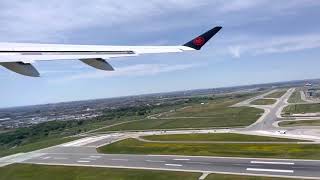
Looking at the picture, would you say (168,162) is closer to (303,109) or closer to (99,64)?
(99,64)

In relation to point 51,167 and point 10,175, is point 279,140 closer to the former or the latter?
point 51,167

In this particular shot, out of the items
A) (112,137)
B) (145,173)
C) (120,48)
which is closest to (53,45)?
(120,48)

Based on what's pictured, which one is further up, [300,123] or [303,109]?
[303,109]

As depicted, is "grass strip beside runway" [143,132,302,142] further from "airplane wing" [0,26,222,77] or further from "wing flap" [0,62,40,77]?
"wing flap" [0,62,40,77]

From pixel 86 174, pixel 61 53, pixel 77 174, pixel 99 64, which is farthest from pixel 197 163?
pixel 61 53

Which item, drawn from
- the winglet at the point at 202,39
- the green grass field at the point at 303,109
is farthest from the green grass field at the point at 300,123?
the winglet at the point at 202,39

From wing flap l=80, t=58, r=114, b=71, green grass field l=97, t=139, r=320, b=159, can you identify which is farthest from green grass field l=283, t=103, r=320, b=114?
wing flap l=80, t=58, r=114, b=71
